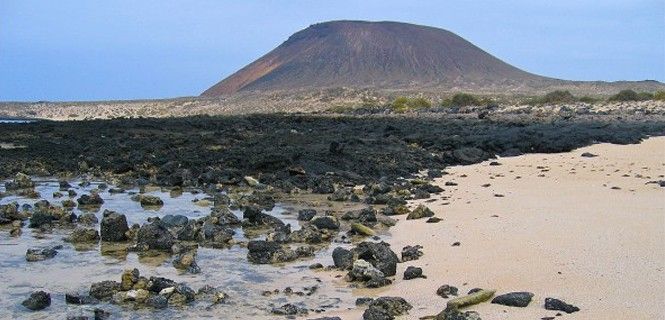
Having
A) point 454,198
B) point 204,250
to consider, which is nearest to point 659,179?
point 454,198

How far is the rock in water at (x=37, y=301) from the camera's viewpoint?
553cm

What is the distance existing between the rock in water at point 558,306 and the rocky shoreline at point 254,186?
0.4 inches

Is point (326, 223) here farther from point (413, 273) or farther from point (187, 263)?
point (413, 273)

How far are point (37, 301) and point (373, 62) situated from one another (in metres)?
146

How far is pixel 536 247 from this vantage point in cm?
718

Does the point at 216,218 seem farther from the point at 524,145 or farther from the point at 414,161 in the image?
the point at 524,145

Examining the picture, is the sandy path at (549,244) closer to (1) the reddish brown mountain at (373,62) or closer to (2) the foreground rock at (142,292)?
(2) the foreground rock at (142,292)

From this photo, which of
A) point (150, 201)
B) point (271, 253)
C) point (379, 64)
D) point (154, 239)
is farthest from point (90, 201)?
point (379, 64)

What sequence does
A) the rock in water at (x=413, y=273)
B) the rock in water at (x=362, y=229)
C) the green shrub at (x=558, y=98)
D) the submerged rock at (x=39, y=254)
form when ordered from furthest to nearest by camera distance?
the green shrub at (x=558, y=98) < the rock in water at (x=362, y=229) < the submerged rock at (x=39, y=254) < the rock in water at (x=413, y=273)

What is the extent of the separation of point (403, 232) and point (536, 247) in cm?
198

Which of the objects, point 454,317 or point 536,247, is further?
point 536,247

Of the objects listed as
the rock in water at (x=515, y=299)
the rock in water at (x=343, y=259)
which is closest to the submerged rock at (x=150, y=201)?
the rock in water at (x=343, y=259)

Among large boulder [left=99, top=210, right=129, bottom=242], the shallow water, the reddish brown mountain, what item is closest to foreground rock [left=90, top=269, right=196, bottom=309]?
the shallow water

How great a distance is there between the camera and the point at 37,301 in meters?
5.54
